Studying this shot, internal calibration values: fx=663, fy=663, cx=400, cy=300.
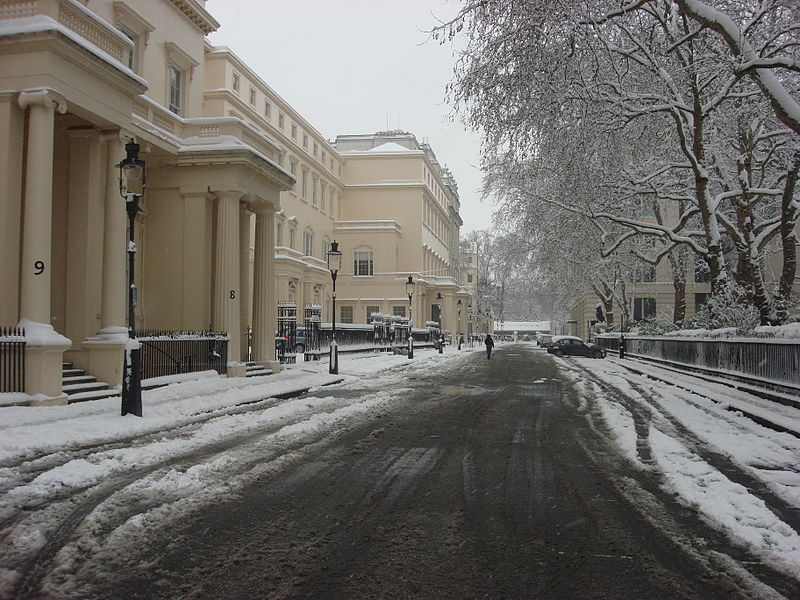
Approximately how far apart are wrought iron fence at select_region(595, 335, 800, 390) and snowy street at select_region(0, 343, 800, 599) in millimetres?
2828

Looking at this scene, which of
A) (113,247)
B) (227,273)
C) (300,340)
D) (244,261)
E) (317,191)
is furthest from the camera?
(317,191)

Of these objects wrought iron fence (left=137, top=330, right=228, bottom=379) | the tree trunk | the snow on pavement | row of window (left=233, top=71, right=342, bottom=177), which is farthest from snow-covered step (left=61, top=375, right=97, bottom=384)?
row of window (left=233, top=71, right=342, bottom=177)

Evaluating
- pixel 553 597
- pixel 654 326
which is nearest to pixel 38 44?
pixel 553 597

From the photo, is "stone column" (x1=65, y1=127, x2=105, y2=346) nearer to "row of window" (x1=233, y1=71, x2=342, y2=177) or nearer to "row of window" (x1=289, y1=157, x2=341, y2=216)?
"row of window" (x1=233, y1=71, x2=342, y2=177)

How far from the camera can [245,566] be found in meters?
4.42

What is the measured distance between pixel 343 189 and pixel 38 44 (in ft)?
196

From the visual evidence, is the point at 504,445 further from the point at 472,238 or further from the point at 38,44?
the point at 472,238

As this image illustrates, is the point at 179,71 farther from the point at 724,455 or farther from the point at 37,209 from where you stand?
the point at 724,455

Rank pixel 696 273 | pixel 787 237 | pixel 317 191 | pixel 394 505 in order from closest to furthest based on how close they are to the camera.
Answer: pixel 394 505, pixel 787 237, pixel 696 273, pixel 317 191

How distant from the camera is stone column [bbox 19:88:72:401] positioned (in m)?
12.0

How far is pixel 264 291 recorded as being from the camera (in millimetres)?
22156

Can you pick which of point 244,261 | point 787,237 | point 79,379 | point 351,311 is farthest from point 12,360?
point 351,311

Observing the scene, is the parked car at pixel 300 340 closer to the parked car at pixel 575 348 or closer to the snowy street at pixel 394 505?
the snowy street at pixel 394 505

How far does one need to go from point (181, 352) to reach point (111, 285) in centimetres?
364
